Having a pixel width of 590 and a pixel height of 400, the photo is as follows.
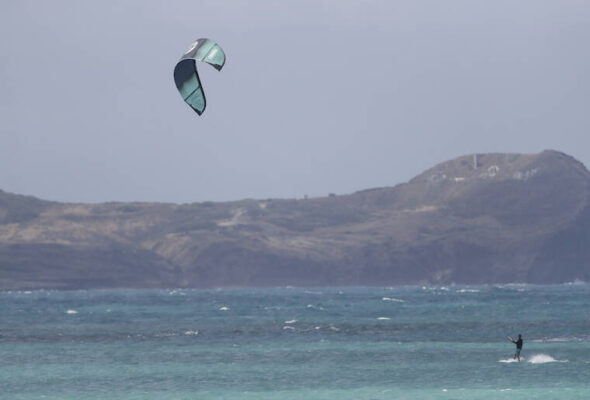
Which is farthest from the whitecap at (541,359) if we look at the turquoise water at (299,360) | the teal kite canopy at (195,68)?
the teal kite canopy at (195,68)

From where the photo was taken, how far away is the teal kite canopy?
29609mm

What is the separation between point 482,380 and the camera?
4400cm

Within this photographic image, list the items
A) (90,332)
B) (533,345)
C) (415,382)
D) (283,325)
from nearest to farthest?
(415,382), (533,345), (90,332), (283,325)

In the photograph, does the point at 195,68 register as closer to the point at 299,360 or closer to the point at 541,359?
the point at 299,360

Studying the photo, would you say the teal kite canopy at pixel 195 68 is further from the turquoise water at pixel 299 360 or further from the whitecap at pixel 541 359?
the whitecap at pixel 541 359

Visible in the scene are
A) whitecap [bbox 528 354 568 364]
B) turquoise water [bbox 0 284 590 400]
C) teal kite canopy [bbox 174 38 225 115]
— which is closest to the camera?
teal kite canopy [bbox 174 38 225 115]

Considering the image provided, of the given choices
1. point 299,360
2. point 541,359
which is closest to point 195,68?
point 299,360

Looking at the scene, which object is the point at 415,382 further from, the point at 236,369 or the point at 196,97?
the point at 196,97

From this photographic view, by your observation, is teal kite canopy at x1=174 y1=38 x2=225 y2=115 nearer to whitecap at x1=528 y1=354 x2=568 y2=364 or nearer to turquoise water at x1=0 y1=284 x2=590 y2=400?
turquoise water at x1=0 y1=284 x2=590 y2=400

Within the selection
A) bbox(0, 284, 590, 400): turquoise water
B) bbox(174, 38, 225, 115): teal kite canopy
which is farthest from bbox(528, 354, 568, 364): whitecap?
bbox(174, 38, 225, 115): teal kite canopy

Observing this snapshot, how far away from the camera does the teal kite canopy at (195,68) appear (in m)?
29.6

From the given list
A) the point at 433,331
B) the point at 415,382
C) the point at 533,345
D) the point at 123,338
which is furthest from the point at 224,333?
the point at 415,382

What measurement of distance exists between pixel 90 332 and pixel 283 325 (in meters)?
16.2

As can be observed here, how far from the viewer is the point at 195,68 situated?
1305 inches
